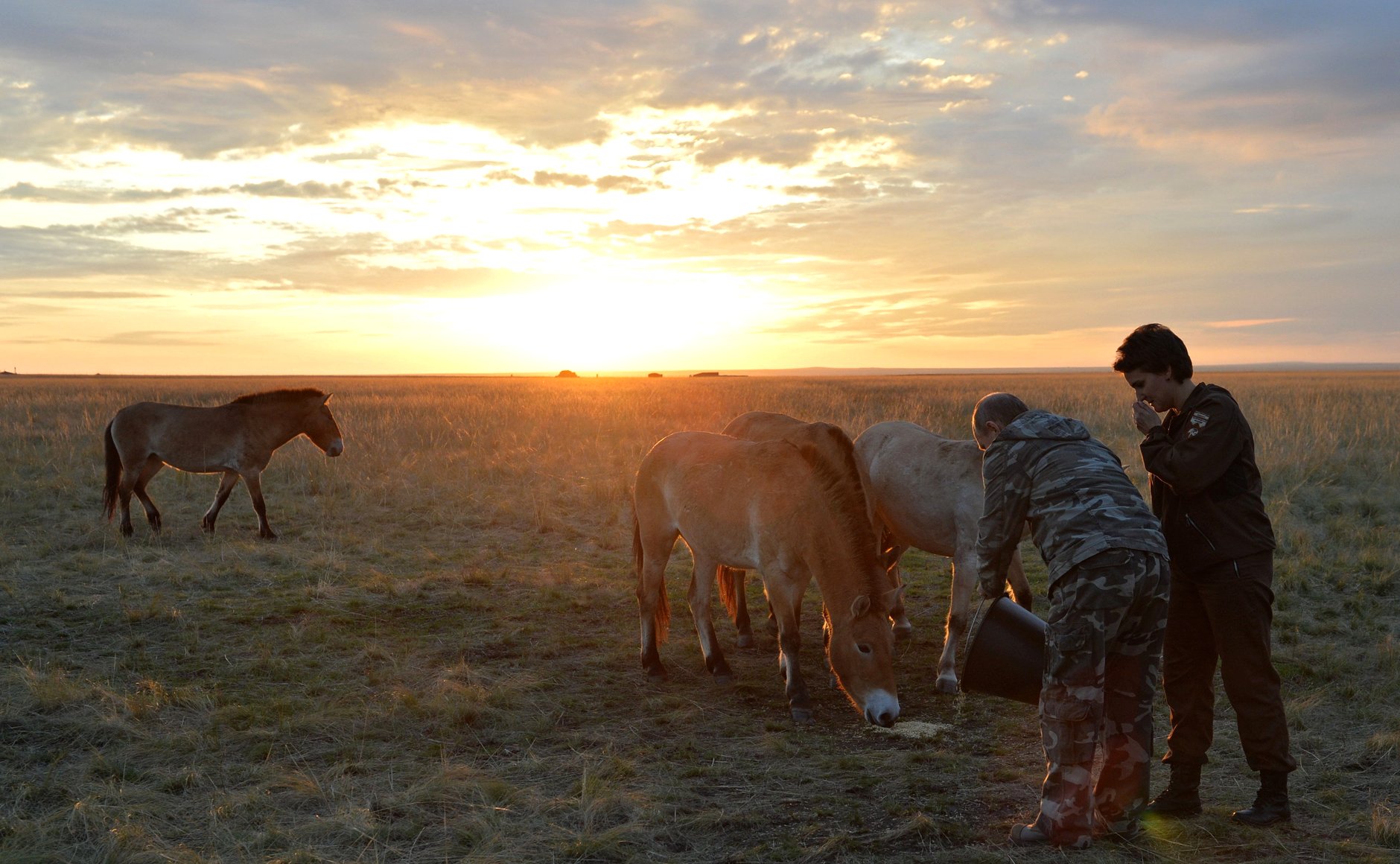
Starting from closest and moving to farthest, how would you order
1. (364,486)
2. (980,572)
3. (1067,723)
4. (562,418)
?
(1067,723) < (980,572) < (364,486) < (562,418)

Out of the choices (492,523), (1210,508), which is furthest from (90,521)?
(1210,508)

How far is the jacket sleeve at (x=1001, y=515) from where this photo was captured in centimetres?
431

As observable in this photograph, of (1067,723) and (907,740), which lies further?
(907,740)

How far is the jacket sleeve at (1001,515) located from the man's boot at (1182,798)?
1.48 meters

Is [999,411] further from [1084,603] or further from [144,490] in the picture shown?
[144,490]

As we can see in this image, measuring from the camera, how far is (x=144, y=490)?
13039 millimetres

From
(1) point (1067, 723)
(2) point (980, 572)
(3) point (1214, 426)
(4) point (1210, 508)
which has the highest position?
(3) point (1214, 426)

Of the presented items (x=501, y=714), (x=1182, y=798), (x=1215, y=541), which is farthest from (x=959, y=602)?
(x=501, y=714)

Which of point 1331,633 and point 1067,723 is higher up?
point 1067,723

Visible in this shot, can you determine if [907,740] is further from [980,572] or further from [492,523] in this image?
[492,523]

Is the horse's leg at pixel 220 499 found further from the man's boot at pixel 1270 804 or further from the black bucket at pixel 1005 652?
the man's boot at pixel 1270 804

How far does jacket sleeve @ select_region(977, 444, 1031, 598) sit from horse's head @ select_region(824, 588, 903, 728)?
131 centimetres

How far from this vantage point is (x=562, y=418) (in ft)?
Answer: 88.4

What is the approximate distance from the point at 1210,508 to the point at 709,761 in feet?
10.4
